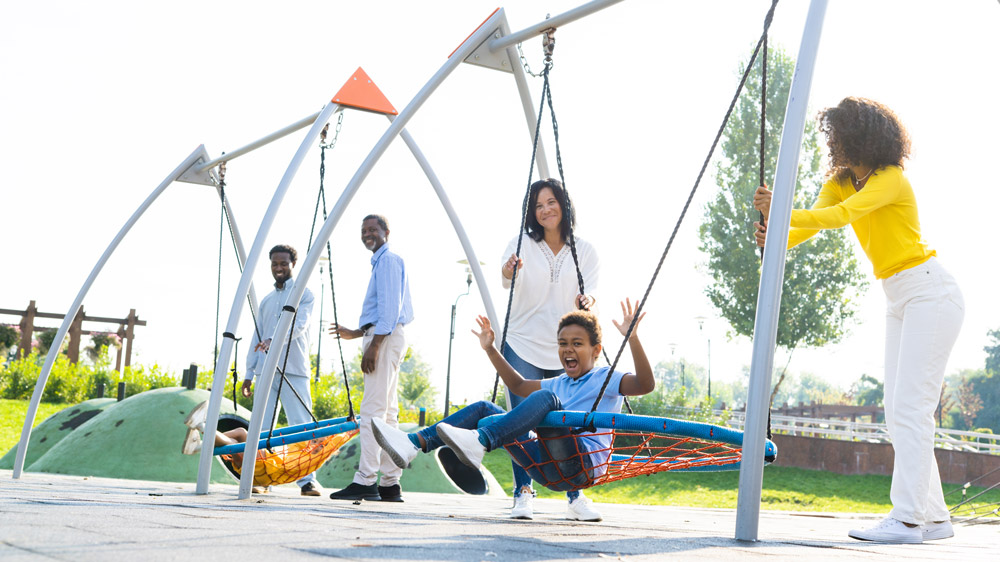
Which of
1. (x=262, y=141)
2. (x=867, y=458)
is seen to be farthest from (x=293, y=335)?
(x=867, y=458)

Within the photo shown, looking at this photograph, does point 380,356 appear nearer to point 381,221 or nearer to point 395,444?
point 381,221

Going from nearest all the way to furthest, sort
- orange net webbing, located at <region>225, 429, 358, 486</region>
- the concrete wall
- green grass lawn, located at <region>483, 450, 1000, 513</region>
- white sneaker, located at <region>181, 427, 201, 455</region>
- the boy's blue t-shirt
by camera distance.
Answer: the boy's blue t-shirt < orange net webbing, located at <region>225, 429, 358, 486</region> < white sneaker, located at <region>181, 427, 201, 455</region> < green grass lawn, located at <region>483, 450, 1000, 513</region> < the concrete wall

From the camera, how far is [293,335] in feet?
21.3

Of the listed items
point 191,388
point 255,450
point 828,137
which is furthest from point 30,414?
point 828,137

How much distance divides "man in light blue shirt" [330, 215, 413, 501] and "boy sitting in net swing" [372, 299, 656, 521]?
1.30m

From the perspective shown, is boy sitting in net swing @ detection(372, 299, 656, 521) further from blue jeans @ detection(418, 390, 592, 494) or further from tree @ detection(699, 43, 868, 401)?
tree @ detection(699, 43, 868, 401)

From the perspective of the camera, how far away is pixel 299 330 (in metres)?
6.42

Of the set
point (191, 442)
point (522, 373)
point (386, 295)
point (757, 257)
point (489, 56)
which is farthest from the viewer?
point (757, 257)

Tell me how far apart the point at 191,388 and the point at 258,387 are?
244 inches

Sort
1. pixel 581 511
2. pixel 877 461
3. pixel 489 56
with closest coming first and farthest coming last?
pixel 581 511
pixel 489 56
pixel 877 461

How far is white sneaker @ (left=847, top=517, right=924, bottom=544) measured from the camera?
335 centimetres

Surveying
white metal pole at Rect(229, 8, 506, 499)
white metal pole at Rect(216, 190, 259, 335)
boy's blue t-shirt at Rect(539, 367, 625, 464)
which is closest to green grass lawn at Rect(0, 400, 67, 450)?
white metal pole at Rect(216, 190, 259, 335)

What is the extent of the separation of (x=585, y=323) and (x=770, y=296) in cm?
134

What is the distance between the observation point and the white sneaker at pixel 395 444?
3.47 meters
